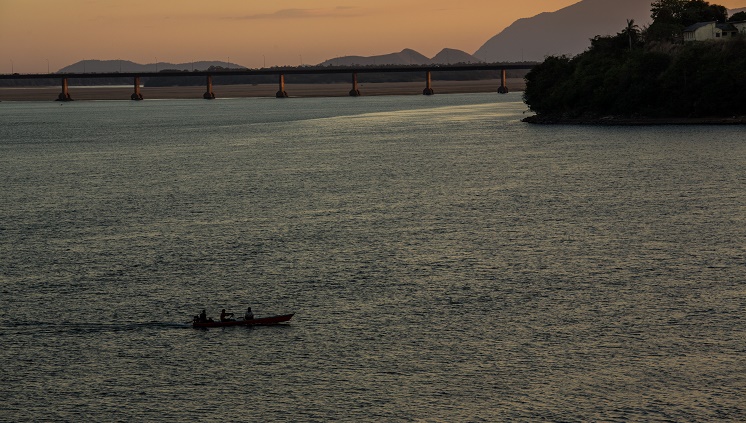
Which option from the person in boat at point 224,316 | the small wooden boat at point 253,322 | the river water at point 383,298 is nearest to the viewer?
the river water at point 383,298

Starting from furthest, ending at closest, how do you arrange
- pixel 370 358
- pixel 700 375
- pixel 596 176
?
1. pixel 596 176
2. pixel 370 358
3. pixel 700 375

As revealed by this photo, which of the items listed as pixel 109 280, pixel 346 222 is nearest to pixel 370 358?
pixel 109 280

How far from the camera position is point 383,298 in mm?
60344

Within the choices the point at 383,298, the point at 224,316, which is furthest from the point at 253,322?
the point at 383,298

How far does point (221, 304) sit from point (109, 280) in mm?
9978

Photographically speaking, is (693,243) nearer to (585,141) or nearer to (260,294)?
(260,294)

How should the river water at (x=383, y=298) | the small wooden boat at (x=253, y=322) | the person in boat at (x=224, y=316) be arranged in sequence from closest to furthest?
the river water at (x=383, y=298)
the small wooden boat at (x=253, y=322)
the person in boat at (x=224, y=316)

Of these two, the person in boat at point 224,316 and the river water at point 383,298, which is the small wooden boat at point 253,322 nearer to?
the person in boat at point 224,316

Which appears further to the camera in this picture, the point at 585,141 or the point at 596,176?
the point at 585,141

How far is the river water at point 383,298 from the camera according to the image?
4488 cm

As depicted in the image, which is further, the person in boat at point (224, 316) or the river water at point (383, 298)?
→ the person in boat at point (224, 316)

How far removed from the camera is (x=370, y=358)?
49.7 metres

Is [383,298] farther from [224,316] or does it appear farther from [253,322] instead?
[224,316]

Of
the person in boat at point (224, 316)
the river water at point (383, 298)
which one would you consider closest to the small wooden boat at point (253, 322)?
the person in boat at point (224, 316)
